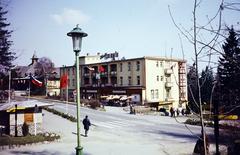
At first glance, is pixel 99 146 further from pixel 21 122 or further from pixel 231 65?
pixel 231 65

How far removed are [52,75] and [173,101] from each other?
4738 centimetres

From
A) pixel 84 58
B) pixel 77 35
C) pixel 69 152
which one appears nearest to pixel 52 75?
pixel 84 58

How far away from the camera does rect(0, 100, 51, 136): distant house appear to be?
2106 centimetres

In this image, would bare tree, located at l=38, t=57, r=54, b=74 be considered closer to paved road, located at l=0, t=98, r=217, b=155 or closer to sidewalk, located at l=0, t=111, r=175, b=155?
paved road, located at l=0, t=98, r=217, b=155

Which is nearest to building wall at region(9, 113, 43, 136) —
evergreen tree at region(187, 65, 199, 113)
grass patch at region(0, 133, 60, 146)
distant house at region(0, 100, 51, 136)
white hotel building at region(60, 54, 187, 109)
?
distant house at region(0, 100, 51, 136)

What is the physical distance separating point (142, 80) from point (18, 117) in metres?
33.6

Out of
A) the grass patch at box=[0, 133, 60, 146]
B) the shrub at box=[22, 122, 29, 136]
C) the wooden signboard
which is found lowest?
the grass patch at box=[0, 133, 60, 146]

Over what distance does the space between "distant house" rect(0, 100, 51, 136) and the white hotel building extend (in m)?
30.1

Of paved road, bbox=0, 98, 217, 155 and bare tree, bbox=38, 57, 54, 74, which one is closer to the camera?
paved road, bbox=0, 98, 217, 155

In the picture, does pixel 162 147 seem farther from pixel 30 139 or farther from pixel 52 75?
pixel 52 75

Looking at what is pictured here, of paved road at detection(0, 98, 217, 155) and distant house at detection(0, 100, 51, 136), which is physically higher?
distant house at detection(0, 100, 51, 136)

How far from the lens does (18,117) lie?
21875 millimetres

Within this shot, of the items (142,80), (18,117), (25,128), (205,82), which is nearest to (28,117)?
(18,117)

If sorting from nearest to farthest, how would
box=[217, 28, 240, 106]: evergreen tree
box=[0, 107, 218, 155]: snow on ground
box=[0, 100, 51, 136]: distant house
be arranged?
1. box=[217, 28, 240, 106]: evergreen tree
2. box=[0, 107, 218, 155]: snow on ground
3. box=[0, 100, 51, 136]: distant house
